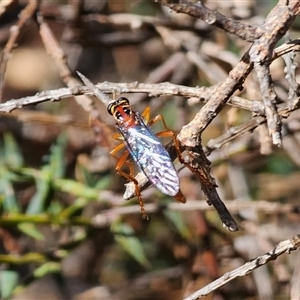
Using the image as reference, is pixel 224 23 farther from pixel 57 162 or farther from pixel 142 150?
pixel 57 162

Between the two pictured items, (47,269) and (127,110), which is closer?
(127,110)

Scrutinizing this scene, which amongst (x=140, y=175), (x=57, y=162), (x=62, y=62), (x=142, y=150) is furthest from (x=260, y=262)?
(x=57, y=162)

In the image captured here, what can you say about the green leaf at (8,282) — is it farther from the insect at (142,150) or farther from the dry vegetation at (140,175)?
the insect at (142,150)

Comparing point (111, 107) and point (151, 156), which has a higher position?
point (111, 107)

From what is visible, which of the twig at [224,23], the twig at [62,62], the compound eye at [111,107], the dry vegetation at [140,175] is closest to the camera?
the twig at [224,23]

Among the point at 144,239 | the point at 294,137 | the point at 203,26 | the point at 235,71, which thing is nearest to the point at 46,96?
the point at 235,71

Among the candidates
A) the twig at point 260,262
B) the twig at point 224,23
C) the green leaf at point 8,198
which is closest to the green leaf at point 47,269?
the green leaf at point 8,198

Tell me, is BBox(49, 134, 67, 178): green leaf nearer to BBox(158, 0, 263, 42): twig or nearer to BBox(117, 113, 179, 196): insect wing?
BBox(117, 113, 179, 196): insect wing

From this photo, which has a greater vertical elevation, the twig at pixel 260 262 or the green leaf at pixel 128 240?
the green leaf at pixel 128 240
